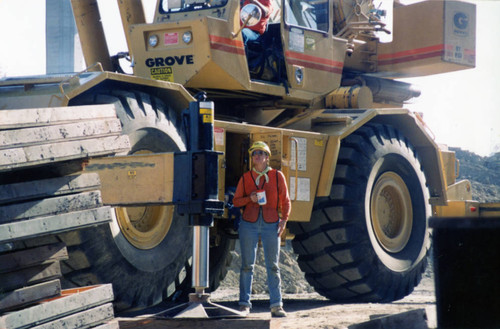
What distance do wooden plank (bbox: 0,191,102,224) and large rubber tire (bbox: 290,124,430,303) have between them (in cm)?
440

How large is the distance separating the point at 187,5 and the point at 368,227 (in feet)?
11.3

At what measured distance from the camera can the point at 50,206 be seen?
6.27 m

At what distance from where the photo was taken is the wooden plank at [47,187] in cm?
606

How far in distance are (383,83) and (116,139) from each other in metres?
6.50

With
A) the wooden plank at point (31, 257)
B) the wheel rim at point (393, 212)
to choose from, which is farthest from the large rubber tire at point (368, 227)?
the wooden plank at point (31, 257)

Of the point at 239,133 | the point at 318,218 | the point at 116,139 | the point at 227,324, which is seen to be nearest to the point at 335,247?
the point at 318,218

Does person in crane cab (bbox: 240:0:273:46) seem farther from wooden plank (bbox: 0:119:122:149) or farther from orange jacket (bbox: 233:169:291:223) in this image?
wooden plank (bbox: 0:119:122:149)

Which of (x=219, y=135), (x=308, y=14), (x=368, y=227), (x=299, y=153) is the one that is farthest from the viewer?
(x=308, y=14)

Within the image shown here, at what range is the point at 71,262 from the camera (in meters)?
7.61

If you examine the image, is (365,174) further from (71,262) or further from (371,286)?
(71,262)

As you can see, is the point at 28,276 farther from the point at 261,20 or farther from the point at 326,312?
the point at 261,20

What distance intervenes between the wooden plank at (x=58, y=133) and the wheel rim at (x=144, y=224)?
1.51m

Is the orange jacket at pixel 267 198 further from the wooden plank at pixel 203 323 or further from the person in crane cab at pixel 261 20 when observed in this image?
the person in crane cab at pixel 261 20

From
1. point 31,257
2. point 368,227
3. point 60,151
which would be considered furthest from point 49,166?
point 368,227
